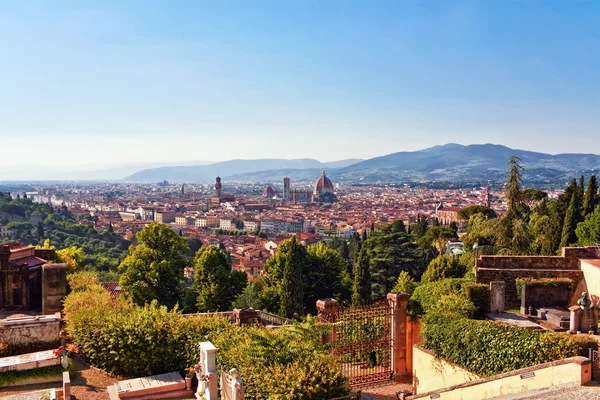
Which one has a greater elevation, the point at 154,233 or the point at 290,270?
the point at 154,233

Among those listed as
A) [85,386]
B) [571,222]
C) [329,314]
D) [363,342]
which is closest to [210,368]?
[85,386]

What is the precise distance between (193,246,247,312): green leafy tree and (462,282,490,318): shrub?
8436mm

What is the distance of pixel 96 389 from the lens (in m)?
8.06

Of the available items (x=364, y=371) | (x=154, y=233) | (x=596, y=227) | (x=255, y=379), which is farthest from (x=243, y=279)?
(x=596, y=227)

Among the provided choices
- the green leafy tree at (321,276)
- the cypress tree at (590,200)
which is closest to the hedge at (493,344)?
the green leafy tree at (321,276)

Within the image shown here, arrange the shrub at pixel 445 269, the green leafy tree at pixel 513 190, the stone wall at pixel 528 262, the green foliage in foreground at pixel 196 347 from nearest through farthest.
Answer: the green foliage in foreground at pixel 196 347 < the stone wall at pixel 528 262 < the shrub at pixel 445 269 < the green leafy tree at pixel 513 190

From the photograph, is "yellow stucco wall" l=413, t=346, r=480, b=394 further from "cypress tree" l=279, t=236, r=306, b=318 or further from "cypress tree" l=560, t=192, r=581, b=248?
"cypress tree" l=560, t=192, r=581, b=248

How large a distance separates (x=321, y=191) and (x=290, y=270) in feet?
574

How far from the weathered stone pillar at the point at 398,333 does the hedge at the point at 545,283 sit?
280 centimetres

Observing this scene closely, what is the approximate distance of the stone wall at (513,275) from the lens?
36.2 ft

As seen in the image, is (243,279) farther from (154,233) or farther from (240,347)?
(240,347)

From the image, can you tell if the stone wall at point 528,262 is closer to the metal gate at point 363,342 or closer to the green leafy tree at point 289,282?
Answer: the metal gate at point 363,342

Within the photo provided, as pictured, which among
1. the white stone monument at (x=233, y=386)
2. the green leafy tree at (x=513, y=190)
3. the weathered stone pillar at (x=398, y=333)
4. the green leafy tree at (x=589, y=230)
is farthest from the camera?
the green leafy tree at (x=589, y=230)

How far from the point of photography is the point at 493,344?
7.78 meters
